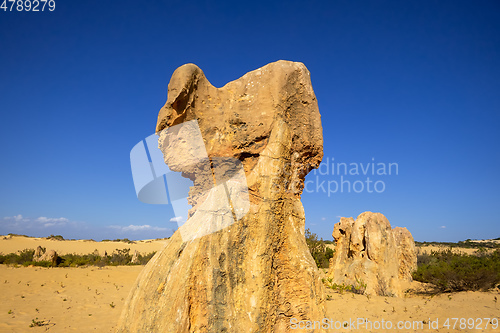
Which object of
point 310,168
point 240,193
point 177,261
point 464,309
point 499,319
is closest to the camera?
point 177,261

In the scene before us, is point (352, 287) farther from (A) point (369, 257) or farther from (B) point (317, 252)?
(B) point (317, 252)

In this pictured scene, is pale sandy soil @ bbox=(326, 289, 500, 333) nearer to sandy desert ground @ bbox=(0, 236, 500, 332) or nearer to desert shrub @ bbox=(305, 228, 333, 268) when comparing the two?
sandy desert ground @ bbox=(0, 236, 500, 332)

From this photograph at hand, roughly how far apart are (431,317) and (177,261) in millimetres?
7141

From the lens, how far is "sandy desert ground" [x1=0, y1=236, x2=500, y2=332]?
6.91m

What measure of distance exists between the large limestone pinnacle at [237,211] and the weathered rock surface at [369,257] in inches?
310

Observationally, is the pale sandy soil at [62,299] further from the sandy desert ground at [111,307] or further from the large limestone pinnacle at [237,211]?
the large limestone pinnacle at [237,211]

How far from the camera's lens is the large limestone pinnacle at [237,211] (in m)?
3.23

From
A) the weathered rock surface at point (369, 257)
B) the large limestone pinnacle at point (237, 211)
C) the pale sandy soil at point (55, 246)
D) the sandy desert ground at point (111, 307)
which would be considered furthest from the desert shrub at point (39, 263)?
the large limestone pinnacle at point (237, 211)

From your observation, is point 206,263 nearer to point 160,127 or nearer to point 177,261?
point 177,261

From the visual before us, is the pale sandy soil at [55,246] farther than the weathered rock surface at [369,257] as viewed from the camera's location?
Yes

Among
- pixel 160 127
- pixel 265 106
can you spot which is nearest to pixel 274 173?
pixel 265 106

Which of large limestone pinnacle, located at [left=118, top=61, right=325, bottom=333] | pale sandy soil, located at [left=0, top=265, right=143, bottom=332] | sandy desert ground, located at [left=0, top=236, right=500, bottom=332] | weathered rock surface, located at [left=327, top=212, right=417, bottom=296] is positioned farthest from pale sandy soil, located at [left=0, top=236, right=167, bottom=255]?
large limestone pinnacle, located at [left=118, top=61, right=325, bottom=333]

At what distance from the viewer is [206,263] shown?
3.31m

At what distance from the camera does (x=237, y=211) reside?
361cm
